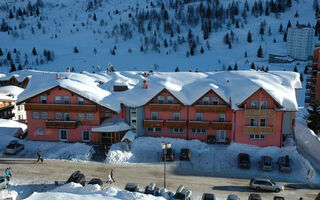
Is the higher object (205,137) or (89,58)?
(89,58)

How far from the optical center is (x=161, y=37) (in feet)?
517

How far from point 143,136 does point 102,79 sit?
11889 millimetres

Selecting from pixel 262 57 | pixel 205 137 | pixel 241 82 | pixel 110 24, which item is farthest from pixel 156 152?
pixel 110 24

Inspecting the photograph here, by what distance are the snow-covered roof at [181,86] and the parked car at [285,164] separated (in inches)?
252

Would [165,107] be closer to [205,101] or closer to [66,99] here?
[205,101]

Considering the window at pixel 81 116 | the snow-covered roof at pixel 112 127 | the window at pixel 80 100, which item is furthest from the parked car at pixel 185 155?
the window at pixel 80 100

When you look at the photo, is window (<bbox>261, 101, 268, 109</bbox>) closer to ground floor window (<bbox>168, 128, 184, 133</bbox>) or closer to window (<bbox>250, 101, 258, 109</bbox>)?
window (<bbox>250, 101, 258, 109</bbox>)

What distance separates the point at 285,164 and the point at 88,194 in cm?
2136

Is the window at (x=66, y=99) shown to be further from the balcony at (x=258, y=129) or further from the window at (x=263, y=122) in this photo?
the window at (x=263, y=122)

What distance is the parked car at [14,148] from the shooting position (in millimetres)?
41491

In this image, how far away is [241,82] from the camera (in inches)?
1775

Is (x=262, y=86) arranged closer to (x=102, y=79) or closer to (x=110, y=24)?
(x=102, y=79)

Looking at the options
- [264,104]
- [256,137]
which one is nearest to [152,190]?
[256,137]

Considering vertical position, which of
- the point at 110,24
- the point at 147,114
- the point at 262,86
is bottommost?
the point at 147,114
